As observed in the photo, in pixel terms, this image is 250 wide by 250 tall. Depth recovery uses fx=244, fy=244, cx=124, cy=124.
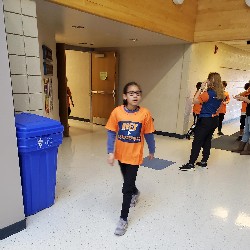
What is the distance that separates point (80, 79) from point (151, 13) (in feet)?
12.1

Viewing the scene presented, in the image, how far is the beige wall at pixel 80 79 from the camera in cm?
685

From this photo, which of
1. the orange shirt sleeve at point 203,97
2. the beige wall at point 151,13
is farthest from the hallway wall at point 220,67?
the orange shirt sleeve at point 203,97

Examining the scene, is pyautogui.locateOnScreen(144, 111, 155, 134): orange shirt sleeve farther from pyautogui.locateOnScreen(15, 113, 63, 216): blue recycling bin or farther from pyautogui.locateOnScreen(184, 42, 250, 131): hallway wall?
pyautogui.locateOnScreen(184, 42, 250, 131): hallway wall

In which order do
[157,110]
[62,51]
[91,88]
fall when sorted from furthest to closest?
[91,88] < [157,110] < [62,51]

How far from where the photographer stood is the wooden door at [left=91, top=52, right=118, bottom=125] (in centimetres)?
633

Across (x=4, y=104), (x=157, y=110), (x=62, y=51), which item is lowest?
(x=157, y=110)

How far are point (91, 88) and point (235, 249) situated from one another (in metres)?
5.62

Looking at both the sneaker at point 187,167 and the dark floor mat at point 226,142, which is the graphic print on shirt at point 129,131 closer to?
the sneaker at point 187,167

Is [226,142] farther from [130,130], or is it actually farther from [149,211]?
[130,130]

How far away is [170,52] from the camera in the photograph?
5480 mm

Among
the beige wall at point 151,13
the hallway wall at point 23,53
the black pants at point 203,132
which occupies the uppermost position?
the beige wall at point 151,13

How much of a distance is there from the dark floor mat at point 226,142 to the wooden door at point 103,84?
2738mm

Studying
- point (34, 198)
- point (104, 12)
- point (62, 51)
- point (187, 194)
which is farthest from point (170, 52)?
point (34, 198)

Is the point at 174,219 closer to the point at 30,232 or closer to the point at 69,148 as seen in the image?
the point at 30,232
